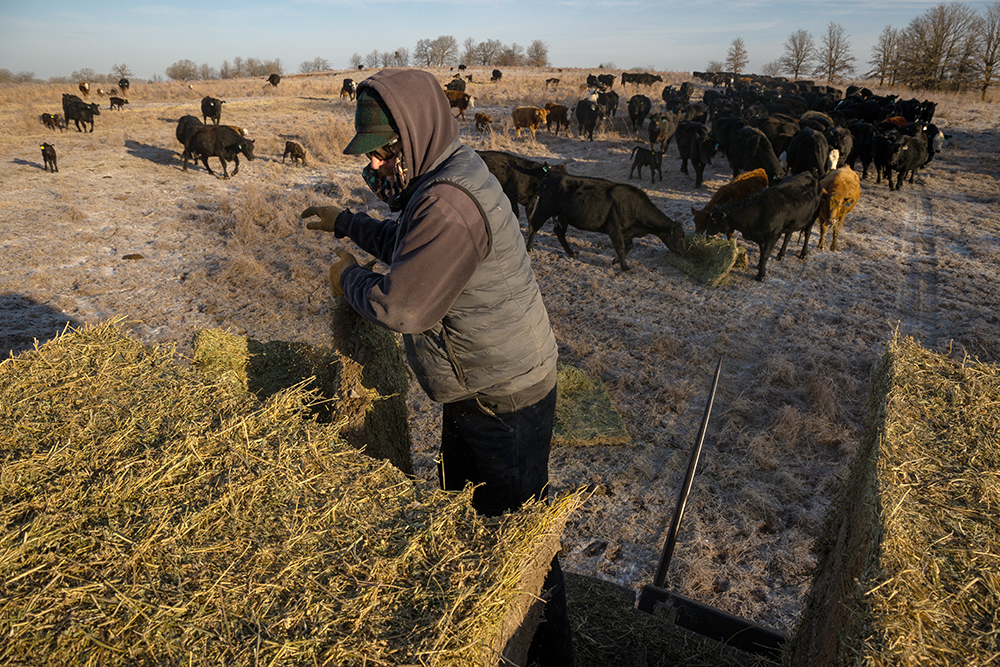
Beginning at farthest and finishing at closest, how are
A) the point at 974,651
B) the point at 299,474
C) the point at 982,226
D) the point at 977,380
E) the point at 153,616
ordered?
the point at 982,226 < the point at 977,380 < the point at 299,474 < the point at 974,651 < the point at 153,616

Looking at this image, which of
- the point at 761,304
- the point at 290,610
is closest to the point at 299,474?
the point at 290,610

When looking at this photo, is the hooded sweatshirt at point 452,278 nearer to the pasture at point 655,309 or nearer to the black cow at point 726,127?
the pasture at point 655,309

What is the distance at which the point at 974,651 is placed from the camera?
1279 millimetres

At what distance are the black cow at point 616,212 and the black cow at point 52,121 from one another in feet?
63.5

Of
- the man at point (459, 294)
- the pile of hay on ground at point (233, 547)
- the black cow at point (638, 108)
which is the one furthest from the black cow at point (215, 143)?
the black cow at point (638, 108)

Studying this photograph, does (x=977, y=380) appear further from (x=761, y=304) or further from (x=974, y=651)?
(x=761, y=304)

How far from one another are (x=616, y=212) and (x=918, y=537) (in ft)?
25.4

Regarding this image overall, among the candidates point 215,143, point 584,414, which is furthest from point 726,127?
point 215,143

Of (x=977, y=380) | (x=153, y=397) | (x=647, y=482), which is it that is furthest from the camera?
(x=647, y=482)

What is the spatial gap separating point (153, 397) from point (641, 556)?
122 inches

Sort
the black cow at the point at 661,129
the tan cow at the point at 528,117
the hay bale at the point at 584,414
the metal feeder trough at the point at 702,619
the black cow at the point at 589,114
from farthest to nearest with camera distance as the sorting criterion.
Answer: the black cow at the point at 589,114 → the tan cow at the point at 528,117 → the black cow at the point at 661,129 → the hay bale at the point at 584,414 → the metal feeder trough at the point at 702,619

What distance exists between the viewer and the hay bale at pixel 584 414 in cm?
468

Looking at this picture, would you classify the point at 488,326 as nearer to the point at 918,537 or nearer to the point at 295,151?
the point at 918,537

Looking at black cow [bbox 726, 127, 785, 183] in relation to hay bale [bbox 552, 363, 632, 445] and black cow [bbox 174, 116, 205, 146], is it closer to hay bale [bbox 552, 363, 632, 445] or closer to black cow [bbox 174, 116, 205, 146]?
hay bale [bbox 552, 363, 632, 445]
